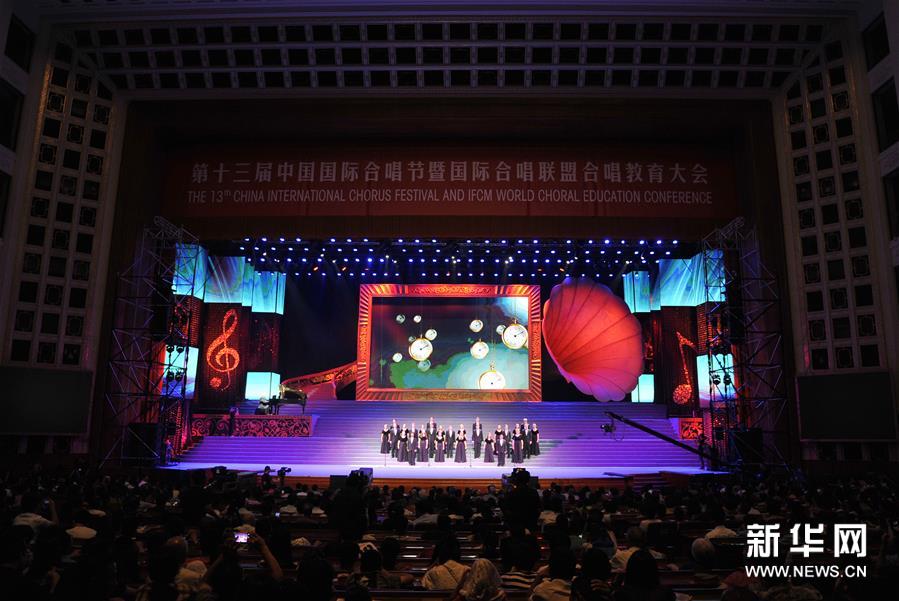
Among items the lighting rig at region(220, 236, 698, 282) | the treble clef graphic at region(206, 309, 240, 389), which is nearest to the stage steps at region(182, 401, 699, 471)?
the treble clef graphic at region(206, 309, 240, 389)

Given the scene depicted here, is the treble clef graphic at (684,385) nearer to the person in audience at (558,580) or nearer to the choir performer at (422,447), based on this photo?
the choir performer at (422,447)

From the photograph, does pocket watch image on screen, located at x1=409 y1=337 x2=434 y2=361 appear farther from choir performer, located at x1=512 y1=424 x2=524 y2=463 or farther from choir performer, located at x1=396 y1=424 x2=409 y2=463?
choir performer, located at x1=512 y1=424 x2=524 y2=463

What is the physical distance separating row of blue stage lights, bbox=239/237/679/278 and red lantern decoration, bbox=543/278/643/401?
6.49 feet

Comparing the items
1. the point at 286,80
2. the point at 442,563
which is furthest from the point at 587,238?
the point at 442,563

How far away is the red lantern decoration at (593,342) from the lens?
1681cm

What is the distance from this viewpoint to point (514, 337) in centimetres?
2506

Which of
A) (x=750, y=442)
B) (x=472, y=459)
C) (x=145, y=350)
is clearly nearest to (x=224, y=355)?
(x=145, y=350)

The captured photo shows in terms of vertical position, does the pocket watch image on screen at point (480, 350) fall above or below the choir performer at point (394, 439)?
above

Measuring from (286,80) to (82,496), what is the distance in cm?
1206

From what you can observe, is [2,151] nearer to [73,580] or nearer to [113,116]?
[113,116]

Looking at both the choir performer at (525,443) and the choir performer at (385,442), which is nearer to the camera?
the choir performer at (525,443)

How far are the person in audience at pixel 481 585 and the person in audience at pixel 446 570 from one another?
9.9 inches

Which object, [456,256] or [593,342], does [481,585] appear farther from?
[456,256]

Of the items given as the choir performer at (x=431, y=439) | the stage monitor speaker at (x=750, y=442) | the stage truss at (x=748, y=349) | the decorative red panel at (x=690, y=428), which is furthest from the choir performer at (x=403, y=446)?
the stage monitor speaker at (x=750, y=442)
